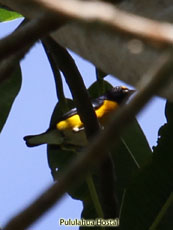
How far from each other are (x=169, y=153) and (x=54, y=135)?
1.77m

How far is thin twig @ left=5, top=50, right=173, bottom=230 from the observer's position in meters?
0.30

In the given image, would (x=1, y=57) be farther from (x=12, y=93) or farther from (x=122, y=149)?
(x=122, y=149)

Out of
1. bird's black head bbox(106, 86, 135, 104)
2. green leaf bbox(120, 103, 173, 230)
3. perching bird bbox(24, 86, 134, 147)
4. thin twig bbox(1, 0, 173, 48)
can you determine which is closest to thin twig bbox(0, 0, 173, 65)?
thin twig bbox(1, 0, 173, 48)

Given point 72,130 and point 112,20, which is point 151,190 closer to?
point 112,20

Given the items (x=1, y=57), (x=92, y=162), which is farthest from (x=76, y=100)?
(x=92, y=162)

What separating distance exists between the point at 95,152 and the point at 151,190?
133 cm

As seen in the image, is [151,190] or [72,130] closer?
[151,190]

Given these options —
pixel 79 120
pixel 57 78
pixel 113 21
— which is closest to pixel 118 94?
pixel 79 120

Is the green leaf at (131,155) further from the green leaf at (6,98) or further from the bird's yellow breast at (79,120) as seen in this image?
the bird's yellow breast at (79,120)

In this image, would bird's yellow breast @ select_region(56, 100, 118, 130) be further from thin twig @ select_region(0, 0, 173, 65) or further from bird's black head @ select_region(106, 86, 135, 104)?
thin twig @ select_region(0, 0, 173, 65)

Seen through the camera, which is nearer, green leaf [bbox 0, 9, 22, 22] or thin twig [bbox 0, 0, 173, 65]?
thin twig [bbox 0, 0, 173, 65]

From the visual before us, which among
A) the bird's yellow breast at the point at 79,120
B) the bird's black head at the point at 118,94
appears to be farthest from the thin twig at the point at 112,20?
the bird's black head at the point at 118,94

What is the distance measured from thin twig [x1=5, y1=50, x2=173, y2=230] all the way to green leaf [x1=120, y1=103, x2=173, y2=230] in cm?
126

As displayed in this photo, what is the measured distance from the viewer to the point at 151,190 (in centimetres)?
160
